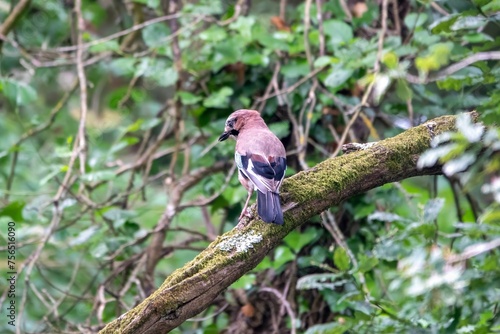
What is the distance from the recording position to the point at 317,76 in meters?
5.64

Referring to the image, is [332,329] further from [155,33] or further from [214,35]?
[155,33]

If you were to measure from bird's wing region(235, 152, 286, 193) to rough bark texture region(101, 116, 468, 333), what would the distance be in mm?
116

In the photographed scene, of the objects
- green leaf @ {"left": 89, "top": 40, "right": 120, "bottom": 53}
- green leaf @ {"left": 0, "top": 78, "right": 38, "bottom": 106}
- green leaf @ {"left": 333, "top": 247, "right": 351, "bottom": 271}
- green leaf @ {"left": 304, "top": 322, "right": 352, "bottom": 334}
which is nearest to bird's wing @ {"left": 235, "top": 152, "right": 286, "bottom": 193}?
green leaf @ {"left": 333, "top": 247, "right": 351, "bottom": 271}

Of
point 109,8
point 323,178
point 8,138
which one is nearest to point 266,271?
point 323,178

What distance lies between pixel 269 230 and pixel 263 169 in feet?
2.84

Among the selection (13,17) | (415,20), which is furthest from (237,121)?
(13,17)

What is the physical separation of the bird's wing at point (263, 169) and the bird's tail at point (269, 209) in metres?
0.19

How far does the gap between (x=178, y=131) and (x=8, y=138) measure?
2591 mm

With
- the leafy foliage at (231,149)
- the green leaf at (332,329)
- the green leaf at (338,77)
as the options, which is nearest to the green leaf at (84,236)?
the leafy foliage at (231,149)

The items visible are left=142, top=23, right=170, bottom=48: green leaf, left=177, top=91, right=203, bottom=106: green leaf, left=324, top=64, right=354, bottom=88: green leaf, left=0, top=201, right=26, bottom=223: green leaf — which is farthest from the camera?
left=142, top=23, right=170, bottom=48: green leaf

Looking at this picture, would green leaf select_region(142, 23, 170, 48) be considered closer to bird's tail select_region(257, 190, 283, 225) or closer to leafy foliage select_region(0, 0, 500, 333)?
leafy foliage select_region(0, 0, 500, 333)

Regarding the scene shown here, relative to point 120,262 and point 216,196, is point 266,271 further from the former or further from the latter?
point 120,262

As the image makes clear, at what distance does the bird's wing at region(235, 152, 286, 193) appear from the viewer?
3705 millimetres

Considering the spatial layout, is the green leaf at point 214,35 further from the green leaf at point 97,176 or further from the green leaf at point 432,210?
the green leaf at point 432,210
